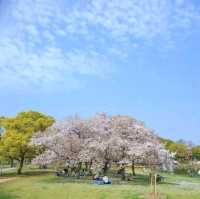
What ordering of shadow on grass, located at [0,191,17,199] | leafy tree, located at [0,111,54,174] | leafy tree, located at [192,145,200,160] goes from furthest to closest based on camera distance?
leafy tree, located at [192,145,200,160], leafy tree, located at [0,111,54,174], shadow on grass, located at [0,191,17,199]

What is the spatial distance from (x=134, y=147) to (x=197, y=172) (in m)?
18.9

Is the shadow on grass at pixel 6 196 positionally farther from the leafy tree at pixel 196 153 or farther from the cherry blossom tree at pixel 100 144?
the leafy tree at pixel 196 153

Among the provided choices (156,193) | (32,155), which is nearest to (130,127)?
(32,155)

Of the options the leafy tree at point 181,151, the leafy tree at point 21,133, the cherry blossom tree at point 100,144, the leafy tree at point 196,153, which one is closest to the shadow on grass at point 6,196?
the cherry blossom tree at point 100,144

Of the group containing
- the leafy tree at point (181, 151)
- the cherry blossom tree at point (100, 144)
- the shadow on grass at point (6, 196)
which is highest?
the leafy tree at point (181, 151)

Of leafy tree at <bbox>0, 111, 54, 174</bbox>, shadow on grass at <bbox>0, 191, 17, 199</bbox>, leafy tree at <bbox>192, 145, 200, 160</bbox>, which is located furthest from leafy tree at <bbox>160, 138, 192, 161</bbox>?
shadow on grass at <bbox>0, 191, 17, 199</bbox>

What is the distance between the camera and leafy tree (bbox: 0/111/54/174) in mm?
27453

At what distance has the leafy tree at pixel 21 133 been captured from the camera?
2745 cm

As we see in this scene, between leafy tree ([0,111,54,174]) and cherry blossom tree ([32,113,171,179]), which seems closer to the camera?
cherry blossom tree ([32,113,171,179])

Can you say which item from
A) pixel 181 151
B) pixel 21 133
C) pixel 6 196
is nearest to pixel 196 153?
pixel 181 151

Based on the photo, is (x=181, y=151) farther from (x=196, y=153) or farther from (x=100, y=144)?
(x=100, y=144)

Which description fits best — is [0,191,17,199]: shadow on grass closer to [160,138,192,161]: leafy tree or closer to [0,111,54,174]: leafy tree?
[0,111,54,174]: leafy tree

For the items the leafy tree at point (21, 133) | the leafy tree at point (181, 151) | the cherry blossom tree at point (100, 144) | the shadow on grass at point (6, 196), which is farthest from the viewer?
the leafy tree at point (181, 151)

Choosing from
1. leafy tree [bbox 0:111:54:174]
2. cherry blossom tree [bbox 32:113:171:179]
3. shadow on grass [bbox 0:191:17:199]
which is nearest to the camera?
shadow on grass [bbox 0:191:17:199]
